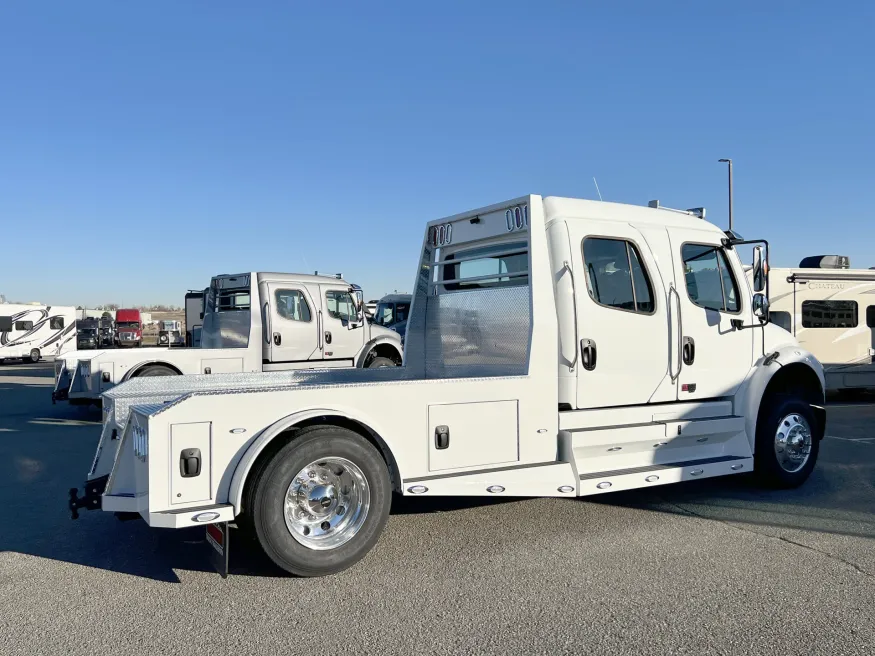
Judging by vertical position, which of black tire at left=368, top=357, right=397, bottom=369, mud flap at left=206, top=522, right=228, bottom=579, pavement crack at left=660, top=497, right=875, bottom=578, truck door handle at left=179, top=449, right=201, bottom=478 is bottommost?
pavement crack at left=660, top=497, right=875, bottom=578

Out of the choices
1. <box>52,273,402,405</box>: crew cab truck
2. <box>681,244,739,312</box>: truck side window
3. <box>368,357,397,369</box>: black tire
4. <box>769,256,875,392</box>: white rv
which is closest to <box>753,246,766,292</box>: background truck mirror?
<box>681,244,739,312</box>: truck side window

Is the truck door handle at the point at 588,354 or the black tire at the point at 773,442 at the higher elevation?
the truck door handle at the point at 588,354

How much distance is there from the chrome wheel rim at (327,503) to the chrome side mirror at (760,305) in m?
4.01

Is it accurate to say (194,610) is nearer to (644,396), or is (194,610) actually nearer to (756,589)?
(756,589)

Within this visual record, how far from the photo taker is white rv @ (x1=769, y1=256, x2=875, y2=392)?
14273mm

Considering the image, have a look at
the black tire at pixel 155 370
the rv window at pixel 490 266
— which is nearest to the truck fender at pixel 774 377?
the rv window at pixel 490 266

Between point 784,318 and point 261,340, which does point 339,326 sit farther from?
point 784,318

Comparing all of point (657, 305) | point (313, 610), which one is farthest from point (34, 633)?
point (657, 305)

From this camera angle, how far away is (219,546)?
4320 mm

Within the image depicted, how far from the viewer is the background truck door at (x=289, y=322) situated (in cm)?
1234

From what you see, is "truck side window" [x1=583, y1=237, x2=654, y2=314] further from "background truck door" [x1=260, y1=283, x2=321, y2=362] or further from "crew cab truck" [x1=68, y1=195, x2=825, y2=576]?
"background truck door" [x1=260, y1=283, x2=321, y2=362]

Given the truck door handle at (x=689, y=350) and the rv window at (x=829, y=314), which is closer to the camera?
the truck door handle at (x=689, y=350)

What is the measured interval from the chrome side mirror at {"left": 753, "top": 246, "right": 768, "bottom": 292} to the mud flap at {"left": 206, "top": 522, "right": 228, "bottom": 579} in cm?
477

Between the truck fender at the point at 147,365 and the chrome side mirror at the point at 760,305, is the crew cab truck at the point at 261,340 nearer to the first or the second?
the truck fender at the point at 147,365
